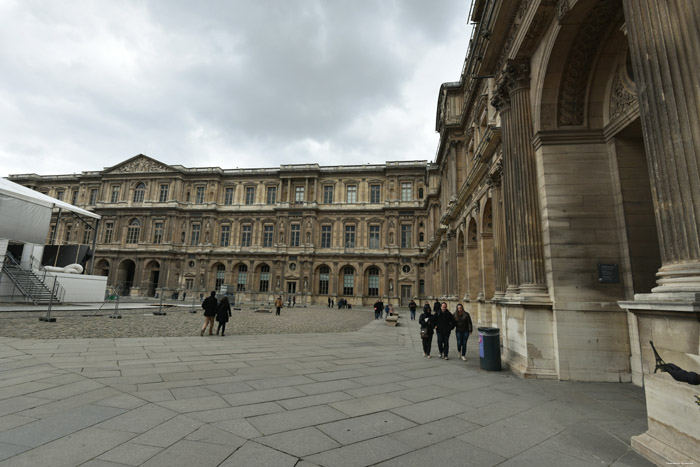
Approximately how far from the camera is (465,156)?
21000mm

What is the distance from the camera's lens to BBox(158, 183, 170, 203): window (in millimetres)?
46778

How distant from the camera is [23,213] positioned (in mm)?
23016

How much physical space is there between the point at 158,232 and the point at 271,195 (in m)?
15.6

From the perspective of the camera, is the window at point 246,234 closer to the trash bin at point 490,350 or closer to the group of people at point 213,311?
the group of people at point 213,311

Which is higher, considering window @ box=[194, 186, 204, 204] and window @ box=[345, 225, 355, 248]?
window @ box=[194, 186, 204, 204]

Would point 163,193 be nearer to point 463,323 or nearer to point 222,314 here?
point 222,314

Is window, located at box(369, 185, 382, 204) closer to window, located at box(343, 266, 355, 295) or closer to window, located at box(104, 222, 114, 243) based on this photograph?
window, located at box(343, 266, 355, 295)

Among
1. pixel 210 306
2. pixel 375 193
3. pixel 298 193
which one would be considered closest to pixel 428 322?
pixel 210 306

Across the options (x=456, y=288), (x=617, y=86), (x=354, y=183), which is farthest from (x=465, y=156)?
(x=354, y=183)

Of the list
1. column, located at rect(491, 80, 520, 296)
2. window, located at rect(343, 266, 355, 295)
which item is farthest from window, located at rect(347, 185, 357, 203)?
column, located at rect(491, 80, 520, 296)

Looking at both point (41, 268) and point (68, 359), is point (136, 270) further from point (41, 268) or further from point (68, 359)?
point (68, 359)

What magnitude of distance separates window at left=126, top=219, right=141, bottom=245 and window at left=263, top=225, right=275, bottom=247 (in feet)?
55.4

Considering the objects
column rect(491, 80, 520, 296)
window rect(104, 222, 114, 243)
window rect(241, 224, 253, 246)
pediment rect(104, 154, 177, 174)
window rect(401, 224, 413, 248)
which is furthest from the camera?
pediment rect(104, 154, 177, 174)

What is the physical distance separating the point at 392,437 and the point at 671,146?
14.2 feet
